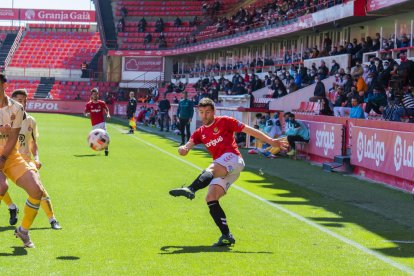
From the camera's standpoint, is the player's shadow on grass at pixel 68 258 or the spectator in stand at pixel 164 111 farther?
the spectator in stand at pixel 164 111

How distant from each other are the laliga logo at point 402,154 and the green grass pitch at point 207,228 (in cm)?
58

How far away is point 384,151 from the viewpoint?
676 inches

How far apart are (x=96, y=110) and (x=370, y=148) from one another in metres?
8.87

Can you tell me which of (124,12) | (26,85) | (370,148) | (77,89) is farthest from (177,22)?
(370,148)

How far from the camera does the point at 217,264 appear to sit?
8188mm

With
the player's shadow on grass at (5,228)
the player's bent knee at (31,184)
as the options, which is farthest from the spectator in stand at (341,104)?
the player's bent knee at (31,184)

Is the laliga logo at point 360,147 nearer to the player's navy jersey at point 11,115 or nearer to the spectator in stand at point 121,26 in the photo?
the player's navy jersey at point 11,115

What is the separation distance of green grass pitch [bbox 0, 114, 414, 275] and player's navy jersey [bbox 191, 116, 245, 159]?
3.50 ft

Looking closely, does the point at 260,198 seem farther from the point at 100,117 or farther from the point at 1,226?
the point at 100,117

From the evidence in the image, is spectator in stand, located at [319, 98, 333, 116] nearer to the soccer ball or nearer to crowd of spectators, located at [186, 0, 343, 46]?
the soccer ball

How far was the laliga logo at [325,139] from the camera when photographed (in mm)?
21219

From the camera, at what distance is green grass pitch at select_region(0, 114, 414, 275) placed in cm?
811

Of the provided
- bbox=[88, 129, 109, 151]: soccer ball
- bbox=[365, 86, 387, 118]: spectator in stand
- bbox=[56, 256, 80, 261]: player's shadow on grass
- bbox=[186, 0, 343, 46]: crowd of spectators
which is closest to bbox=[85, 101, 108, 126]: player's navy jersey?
bbox=[88, 129, 109, 151]: soccer ball

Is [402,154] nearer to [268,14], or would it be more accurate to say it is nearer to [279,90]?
[279,90]
